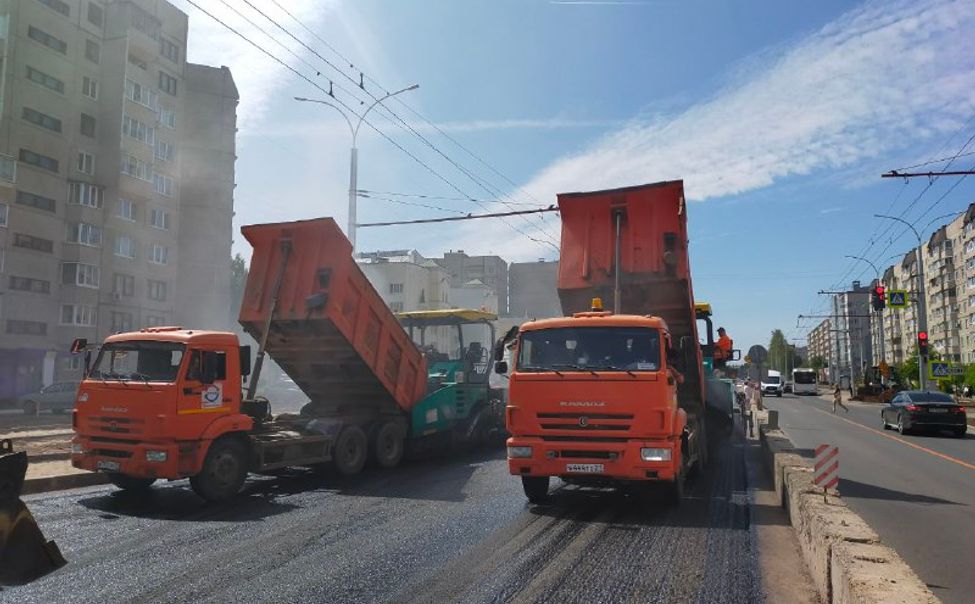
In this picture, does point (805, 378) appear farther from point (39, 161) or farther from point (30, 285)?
point (39, 161)

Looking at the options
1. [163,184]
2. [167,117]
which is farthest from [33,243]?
[167,117]

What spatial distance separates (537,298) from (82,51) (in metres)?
64.5

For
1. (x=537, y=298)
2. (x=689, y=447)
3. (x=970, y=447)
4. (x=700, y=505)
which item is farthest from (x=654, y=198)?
(x=537, y=298)

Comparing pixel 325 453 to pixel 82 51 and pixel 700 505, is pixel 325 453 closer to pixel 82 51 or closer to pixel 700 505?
pixel 700 505

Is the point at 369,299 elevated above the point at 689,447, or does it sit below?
above

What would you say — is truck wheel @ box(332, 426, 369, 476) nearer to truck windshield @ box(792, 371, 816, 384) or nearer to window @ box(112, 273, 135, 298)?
window @ box(112, 273, 135, 298)

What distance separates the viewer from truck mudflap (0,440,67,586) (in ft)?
15.9

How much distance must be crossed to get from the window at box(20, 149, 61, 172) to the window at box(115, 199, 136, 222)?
407cm

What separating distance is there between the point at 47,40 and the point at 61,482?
125 ft

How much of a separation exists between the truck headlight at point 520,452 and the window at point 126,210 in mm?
42037

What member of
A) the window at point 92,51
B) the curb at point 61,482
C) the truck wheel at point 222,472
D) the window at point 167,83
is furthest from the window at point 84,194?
the truck wheel at point 222,472

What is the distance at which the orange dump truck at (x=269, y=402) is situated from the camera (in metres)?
8.44

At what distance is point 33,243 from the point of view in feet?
122

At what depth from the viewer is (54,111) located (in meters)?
38.4
